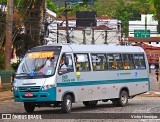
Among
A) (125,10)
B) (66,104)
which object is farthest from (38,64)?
(125,10)

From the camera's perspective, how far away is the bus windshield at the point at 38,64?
19.8 meters

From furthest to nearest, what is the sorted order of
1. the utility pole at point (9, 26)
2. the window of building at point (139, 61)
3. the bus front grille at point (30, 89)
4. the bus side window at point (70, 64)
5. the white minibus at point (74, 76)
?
the utility pole at point (9, 26) < the window of building at point (139, 61) < the bus side window at point (70, 64) < the white minibus at point (74, 76) < the bus front grille at point (30, 89)

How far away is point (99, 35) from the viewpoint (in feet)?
345

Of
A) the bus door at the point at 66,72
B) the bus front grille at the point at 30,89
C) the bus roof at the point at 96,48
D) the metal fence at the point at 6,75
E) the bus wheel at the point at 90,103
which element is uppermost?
the bus roof at the point at 96,48

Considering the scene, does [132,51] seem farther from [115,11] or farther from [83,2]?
[115,11]

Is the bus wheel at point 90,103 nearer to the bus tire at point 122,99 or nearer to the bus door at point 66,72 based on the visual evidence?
the bus tire at point 122,99

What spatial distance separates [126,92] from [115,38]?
83636 millimetres

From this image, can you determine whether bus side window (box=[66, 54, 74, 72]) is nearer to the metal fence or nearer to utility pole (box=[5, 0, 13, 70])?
utility pole (box=[5, 0, 13, 70])

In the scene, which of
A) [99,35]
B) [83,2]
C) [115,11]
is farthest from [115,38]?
[83,2]

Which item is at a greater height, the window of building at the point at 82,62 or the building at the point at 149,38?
the building at the point at 149,38

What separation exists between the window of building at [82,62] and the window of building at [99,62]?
0.45 m

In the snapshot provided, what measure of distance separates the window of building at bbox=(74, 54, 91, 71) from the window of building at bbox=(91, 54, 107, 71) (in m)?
0.45

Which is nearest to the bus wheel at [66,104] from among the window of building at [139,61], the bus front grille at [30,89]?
the bus front grille at [30,89]

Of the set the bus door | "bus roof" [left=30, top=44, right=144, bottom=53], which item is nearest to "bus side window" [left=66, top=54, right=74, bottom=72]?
the bus door
